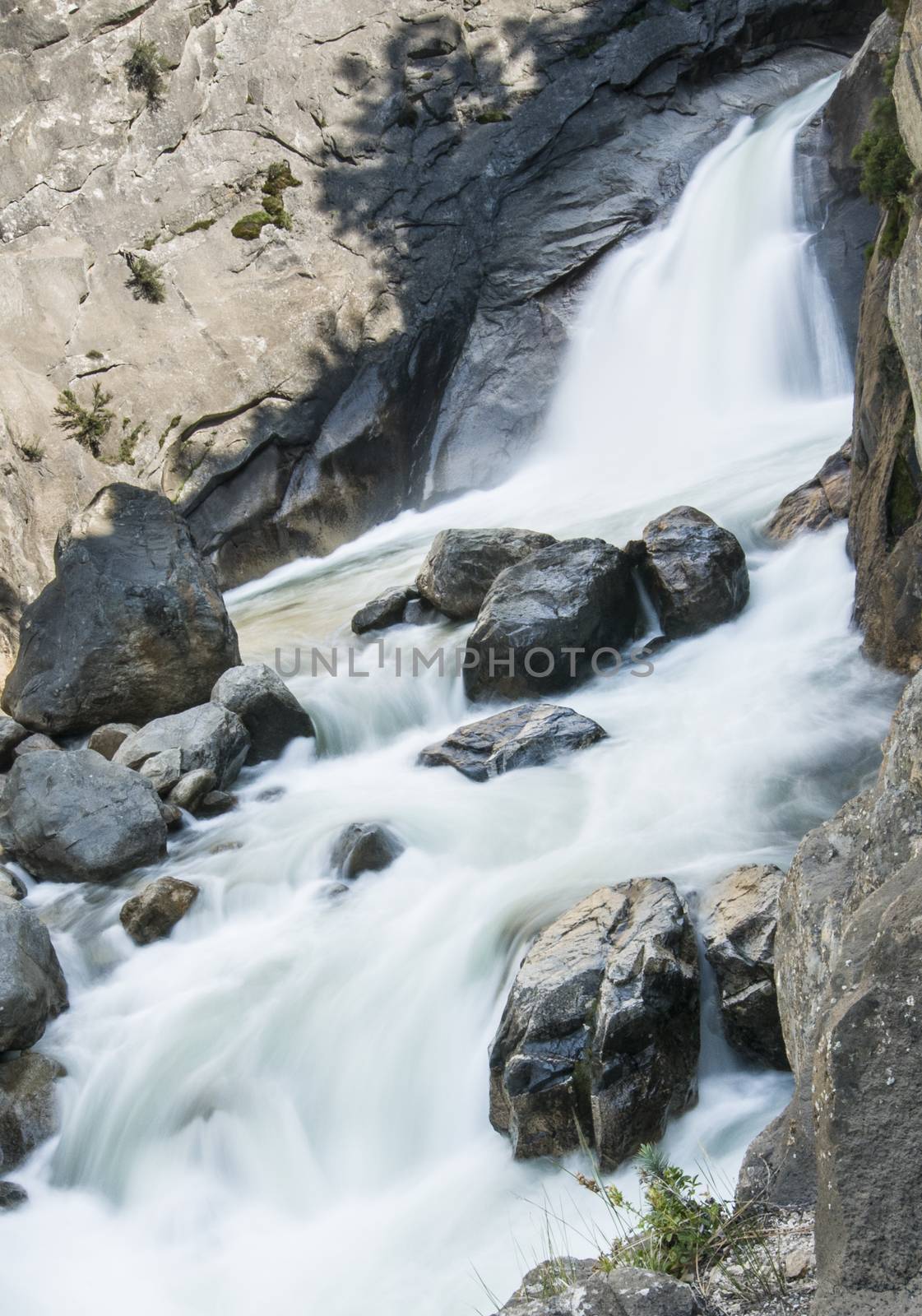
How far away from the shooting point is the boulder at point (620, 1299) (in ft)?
6.94

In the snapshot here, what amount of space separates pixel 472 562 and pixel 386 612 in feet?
3.92

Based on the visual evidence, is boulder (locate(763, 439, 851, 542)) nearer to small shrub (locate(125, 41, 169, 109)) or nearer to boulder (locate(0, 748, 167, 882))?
boulder (locate(0, 748, 167, 882))

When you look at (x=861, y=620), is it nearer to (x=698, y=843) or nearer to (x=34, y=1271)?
(x=698, y=843)

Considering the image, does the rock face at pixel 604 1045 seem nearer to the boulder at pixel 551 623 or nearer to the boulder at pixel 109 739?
the boulder at pixel 551 623

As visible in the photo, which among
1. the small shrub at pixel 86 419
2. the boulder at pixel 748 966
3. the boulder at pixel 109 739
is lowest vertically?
the boulder at pixel 748 966

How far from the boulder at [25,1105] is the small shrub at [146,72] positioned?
53.6ft

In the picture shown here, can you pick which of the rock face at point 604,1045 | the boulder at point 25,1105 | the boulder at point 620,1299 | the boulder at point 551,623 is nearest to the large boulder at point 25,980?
the boulder at point 25,1105

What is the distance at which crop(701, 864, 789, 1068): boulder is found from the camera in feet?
14.1

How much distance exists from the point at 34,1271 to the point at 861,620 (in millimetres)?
6577

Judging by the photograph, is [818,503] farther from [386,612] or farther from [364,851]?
[364,851]

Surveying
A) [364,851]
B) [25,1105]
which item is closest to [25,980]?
[25,1105]

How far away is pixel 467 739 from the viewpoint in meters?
8.00

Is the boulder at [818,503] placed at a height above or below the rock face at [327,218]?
below

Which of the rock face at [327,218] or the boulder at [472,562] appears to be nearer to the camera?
the boulder at [472,562]
